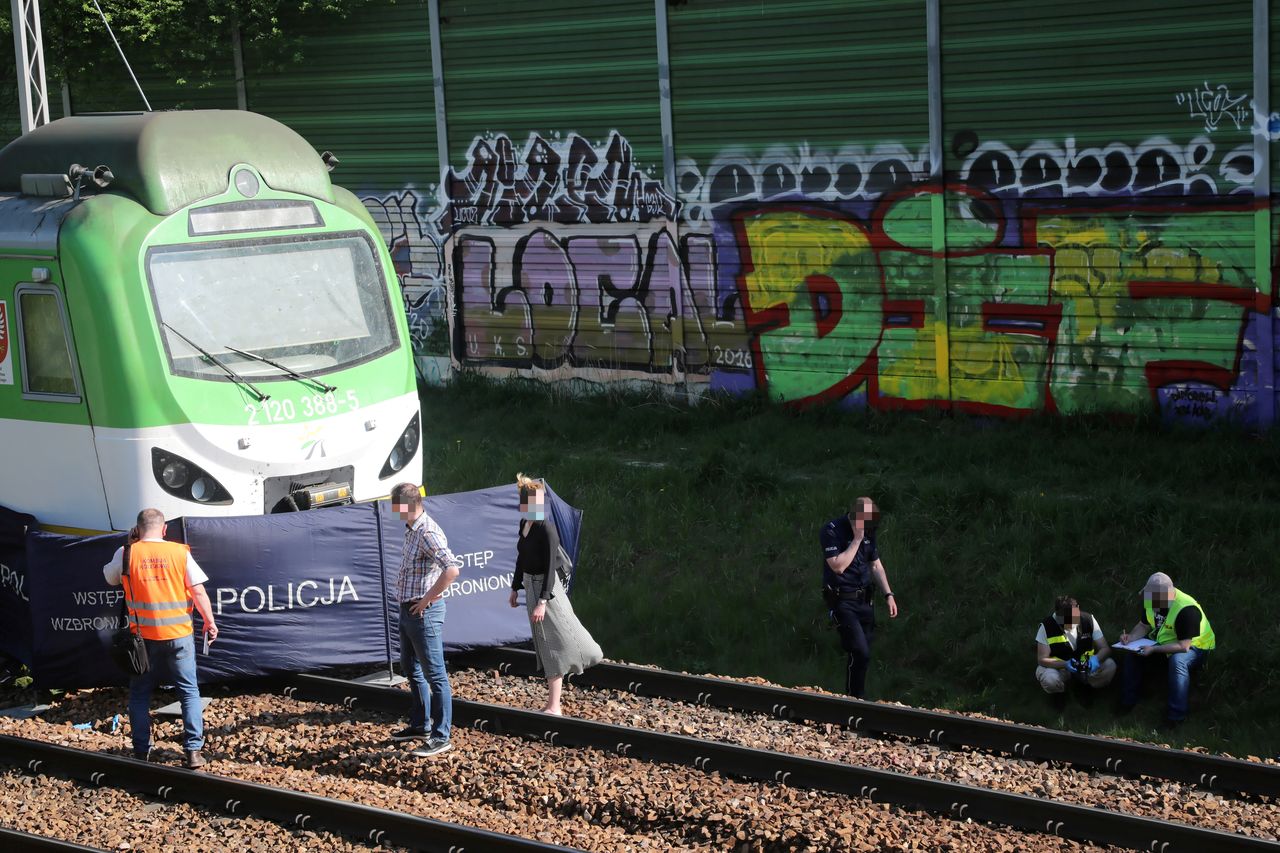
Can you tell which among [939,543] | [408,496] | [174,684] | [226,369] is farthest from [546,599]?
[939,543]

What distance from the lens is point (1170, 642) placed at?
1122cm

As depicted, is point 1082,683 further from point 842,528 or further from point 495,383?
point 495,383

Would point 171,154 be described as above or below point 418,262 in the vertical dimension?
above

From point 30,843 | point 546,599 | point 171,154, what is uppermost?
point 171,154

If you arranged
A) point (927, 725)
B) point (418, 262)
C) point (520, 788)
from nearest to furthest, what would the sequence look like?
point (520, 788)
point (927, 725)
point (418, 262)

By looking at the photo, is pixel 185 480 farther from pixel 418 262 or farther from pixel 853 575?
pixel 418 262

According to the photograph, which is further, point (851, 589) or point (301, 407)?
point (301, 407)

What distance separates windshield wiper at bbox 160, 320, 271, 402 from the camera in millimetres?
10969

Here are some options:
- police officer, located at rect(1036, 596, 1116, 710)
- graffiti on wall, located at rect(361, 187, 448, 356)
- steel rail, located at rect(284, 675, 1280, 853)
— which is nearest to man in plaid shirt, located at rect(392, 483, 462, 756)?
steel rail, located at rect(284, 675, 1280, 853)

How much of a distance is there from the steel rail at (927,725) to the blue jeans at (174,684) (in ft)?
8.05

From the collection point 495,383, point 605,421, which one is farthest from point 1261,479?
point 495,383

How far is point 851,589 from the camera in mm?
11078

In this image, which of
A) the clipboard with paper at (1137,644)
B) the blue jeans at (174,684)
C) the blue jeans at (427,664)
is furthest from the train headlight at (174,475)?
the clipboard with paper at (1137,644)

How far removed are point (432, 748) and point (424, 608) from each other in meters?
0.92
